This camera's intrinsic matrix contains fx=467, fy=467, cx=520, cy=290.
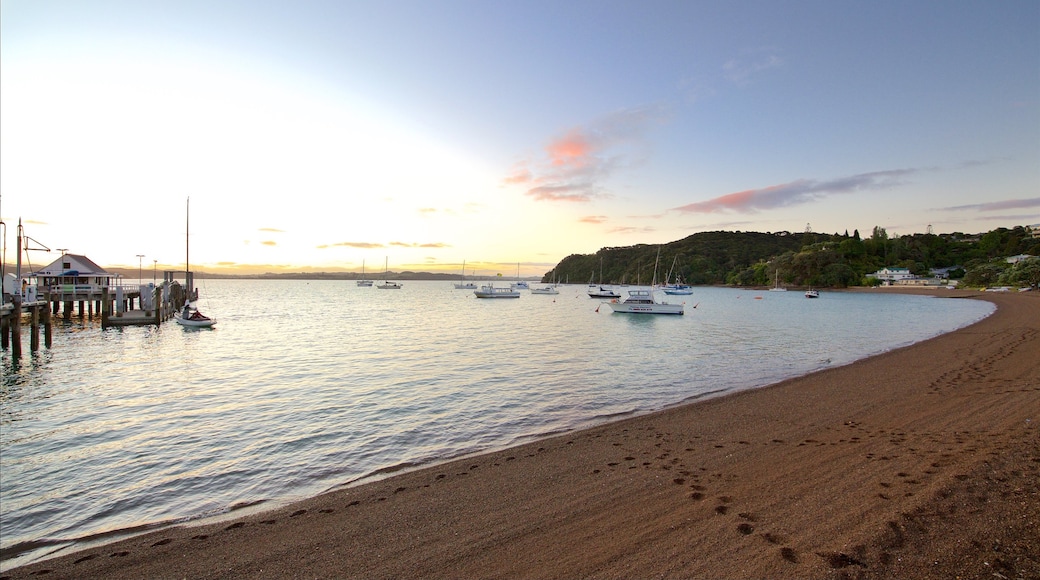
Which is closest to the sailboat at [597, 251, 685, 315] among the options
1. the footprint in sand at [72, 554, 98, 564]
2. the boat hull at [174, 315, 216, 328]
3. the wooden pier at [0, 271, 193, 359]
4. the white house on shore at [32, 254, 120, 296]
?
the boat hull at [174, 315, 216, 328]

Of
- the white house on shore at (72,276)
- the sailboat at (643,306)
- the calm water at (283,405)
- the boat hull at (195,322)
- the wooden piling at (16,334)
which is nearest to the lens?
the calm water at (283,405)

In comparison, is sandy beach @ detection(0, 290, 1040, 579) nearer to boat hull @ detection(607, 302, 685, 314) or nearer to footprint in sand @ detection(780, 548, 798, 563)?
footprint in sand @ detection(780, 548, 798, 563)

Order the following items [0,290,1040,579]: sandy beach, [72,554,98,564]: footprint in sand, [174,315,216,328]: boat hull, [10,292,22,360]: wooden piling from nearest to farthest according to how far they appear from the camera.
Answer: [0,290,1040,579]: sandy beach, [72,554,98,564]: footprint in sand, [10,292,22,360]: wooden piling, [174,315,216,328]: boat hull

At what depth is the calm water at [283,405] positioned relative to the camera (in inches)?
309

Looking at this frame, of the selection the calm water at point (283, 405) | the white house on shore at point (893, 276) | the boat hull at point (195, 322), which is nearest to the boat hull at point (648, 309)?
the calm water at point (283, 405)

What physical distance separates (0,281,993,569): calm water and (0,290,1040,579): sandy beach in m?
1.44

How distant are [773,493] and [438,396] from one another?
10.1m

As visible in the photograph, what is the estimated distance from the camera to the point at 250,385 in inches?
652

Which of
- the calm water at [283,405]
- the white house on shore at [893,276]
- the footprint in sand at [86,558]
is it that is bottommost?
the calm water at [283,405]

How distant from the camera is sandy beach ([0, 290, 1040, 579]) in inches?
182

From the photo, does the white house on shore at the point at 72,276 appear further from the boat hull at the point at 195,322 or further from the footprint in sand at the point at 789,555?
the footprint in sand at the point at 789,555

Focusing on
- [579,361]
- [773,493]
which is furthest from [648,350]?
[773,493]

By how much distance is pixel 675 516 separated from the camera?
5758mm

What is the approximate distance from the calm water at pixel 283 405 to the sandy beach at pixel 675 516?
144cm
